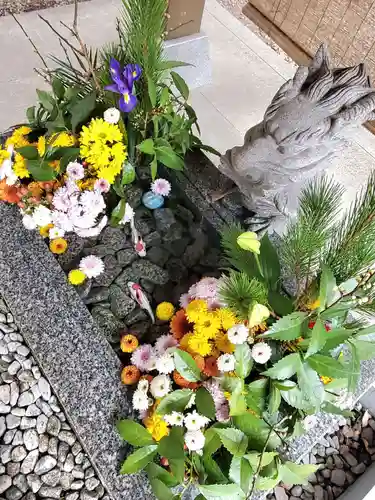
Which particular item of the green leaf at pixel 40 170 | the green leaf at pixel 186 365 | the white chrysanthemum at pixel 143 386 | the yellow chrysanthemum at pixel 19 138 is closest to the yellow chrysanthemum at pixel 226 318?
the green leaf at pixel 186 365

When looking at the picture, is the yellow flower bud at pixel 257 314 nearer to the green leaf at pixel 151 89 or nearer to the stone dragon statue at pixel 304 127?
the stone dragon statue at pixel 304 127

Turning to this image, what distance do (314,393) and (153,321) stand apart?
0.44 m

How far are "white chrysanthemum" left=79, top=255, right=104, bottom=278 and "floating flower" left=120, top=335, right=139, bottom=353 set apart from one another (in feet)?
0.65

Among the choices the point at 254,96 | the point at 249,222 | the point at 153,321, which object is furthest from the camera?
the point at 254,96

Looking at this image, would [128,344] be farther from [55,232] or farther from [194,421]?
[55,232]

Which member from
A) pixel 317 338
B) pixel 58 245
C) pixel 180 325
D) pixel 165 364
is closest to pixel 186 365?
pixel 165 364

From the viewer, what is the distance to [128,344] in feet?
4.15

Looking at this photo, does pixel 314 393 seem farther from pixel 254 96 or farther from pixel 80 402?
pixel 254 96

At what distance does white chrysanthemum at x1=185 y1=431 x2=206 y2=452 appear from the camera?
1084mm

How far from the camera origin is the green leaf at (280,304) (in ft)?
3.78

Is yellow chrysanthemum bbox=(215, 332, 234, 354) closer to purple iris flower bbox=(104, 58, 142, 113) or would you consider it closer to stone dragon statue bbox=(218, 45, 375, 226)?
stone dragon statue bbox=(218, 45, 375, 226)

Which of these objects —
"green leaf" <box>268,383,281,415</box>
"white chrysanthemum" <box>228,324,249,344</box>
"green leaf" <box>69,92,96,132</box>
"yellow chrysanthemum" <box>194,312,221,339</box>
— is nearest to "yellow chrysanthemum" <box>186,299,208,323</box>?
"yellow chrysanthemum" <box>194,312,221,339</box>

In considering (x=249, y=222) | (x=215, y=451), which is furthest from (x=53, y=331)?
(x=249, y=222)

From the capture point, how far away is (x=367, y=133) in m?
2.47
